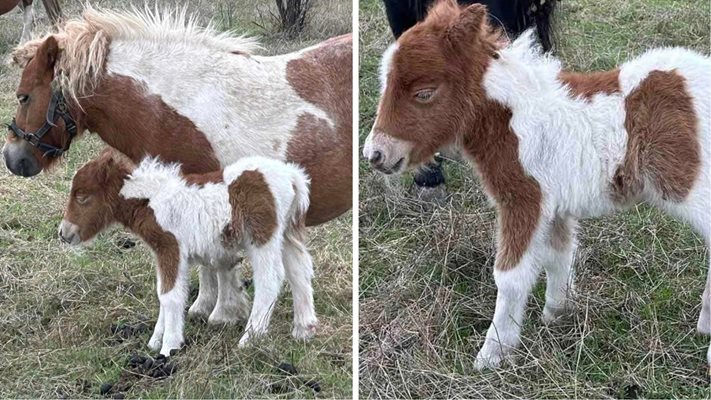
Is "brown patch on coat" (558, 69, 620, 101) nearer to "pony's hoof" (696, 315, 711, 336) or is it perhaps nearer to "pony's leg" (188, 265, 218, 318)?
"pony's hoof" (696, 315, 711, 336)

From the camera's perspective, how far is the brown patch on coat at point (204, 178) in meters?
2.44

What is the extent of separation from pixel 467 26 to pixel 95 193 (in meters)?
1.24

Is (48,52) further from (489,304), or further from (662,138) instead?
(662,138)

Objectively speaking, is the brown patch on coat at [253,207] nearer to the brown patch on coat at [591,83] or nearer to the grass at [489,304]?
the grass at [489,304]

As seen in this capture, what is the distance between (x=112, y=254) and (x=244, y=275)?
1.94 feet

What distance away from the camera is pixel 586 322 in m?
2.45

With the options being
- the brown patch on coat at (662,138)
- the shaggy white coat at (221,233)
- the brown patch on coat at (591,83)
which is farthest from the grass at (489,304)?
the brown patch on coat at (591,83)

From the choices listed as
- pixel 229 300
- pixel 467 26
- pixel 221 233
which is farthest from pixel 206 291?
pixel 467 26

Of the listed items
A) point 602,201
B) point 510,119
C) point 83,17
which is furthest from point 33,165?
point 602,201

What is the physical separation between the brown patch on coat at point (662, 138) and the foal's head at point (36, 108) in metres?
1.58

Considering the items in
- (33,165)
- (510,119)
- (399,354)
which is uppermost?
Answer: (510,119)

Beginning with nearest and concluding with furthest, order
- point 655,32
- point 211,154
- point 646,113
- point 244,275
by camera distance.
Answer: point 646,113 < point 211,154 < point 244,275 < point 655,32

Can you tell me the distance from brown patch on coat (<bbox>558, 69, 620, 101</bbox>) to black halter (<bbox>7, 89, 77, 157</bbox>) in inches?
56.1

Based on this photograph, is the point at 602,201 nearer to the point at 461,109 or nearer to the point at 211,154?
the point at 461,109
